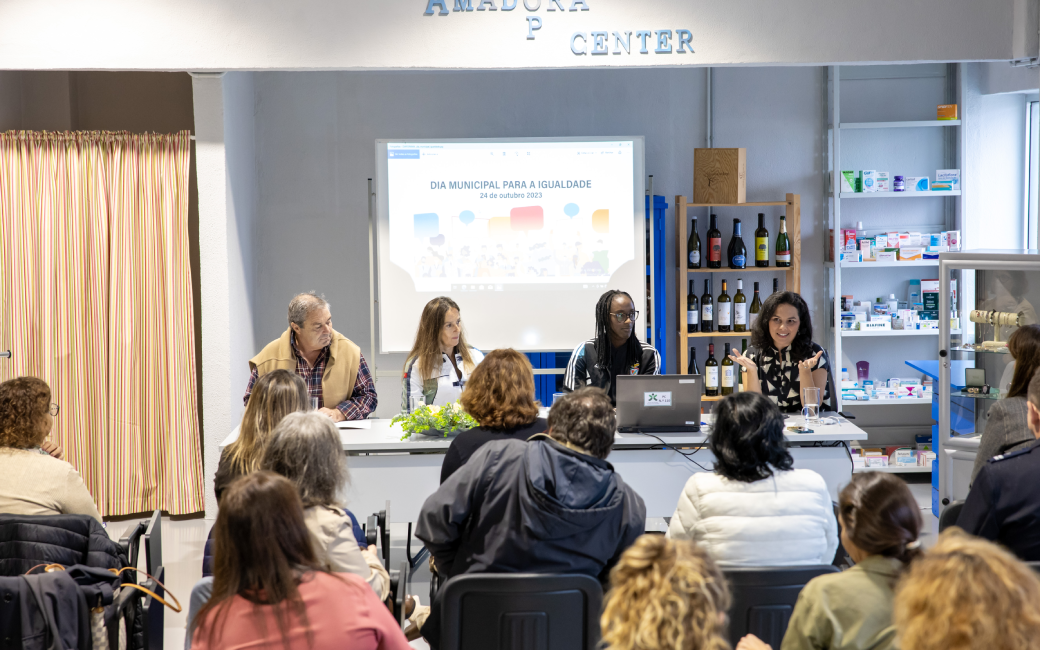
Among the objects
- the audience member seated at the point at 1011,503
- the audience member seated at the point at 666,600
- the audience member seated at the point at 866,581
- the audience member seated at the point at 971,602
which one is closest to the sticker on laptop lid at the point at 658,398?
the audience member seated at the point at 1011,503

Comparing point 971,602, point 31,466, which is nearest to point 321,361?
point 31,466

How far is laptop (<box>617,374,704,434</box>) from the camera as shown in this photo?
350 cm

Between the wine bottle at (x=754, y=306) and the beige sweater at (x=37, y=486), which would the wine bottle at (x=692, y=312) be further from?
the beige sweater at (x=37, y=486)

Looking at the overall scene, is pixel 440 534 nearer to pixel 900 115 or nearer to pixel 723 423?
pixel 723 423

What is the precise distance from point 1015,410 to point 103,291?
14.1 ft

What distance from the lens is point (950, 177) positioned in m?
5.24

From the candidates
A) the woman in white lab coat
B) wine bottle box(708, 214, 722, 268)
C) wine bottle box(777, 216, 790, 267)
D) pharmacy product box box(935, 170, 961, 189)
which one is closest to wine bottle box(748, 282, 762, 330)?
wine bottle box(777, 216, 790, 267)

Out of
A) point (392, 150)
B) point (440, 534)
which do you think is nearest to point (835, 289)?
point (392, 150)

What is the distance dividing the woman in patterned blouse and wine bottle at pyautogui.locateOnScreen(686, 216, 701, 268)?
4.34 feet

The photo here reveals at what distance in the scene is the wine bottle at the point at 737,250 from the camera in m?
5.20

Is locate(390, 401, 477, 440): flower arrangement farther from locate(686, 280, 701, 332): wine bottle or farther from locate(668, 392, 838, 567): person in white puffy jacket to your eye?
locate(686, 280, 701, 332): wine bottle

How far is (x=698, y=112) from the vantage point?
544 centimetres

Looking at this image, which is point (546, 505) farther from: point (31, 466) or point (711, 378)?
point (711, 378)

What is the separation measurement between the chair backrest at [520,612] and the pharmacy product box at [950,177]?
14.3ft
